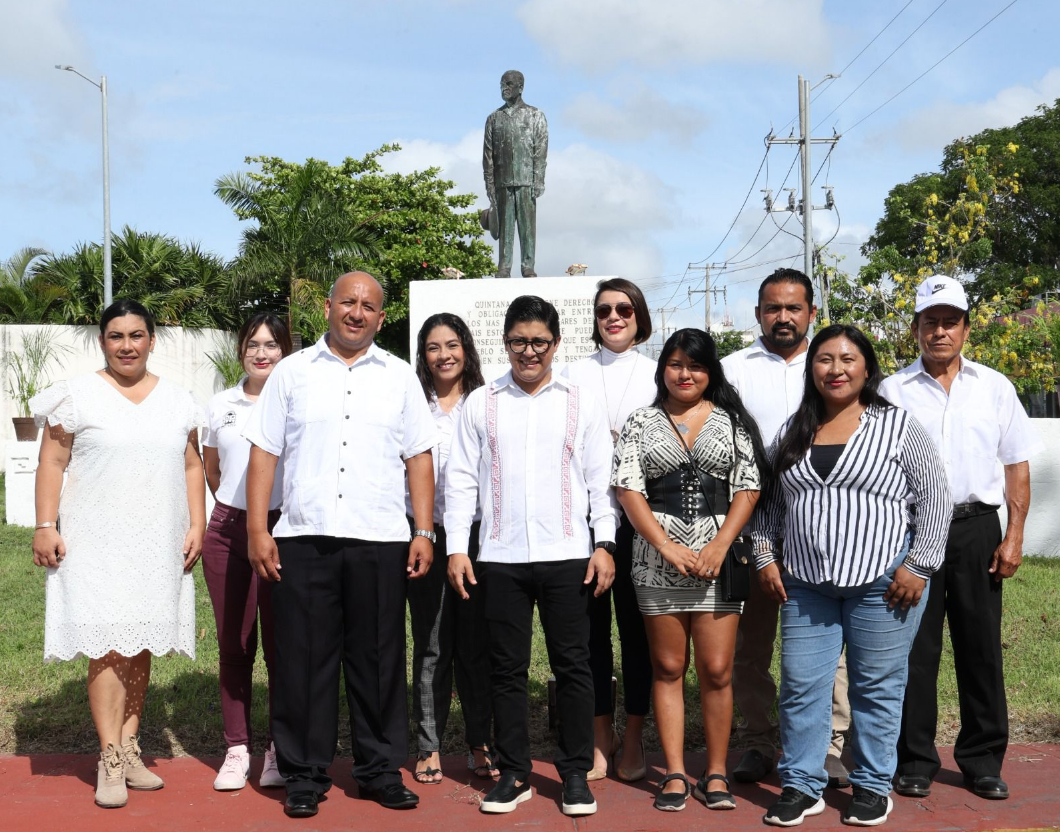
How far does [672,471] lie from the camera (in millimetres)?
4059

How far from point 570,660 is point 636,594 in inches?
14.3

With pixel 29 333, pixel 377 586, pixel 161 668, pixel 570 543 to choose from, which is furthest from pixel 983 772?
pixel 29 333

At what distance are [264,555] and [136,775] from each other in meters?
1.13

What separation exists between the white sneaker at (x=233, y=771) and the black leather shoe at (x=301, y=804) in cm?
39

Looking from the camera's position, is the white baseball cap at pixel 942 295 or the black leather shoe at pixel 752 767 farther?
the black leather shoe at pixel 752 767

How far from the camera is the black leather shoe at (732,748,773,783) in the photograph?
4.35 meters

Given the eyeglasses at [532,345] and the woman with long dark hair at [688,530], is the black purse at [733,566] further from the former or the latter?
the eyeglasses at [532,345]

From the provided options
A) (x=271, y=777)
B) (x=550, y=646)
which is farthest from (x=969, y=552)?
(x=271, y=777)

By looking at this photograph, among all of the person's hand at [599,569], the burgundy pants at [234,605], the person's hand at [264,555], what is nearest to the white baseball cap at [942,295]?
the person's hand at [599,569]

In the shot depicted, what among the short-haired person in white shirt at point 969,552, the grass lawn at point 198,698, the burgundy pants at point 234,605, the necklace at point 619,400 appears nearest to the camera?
the short-haired person in white shirt at point 969,552

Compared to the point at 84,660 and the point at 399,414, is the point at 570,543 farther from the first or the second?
the point at 84,660

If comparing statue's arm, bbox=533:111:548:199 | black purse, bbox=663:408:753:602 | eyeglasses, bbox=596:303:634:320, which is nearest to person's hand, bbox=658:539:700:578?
black purse, bbox=663:408:753:602

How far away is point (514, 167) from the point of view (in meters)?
8.34

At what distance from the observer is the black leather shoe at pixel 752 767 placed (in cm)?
435
